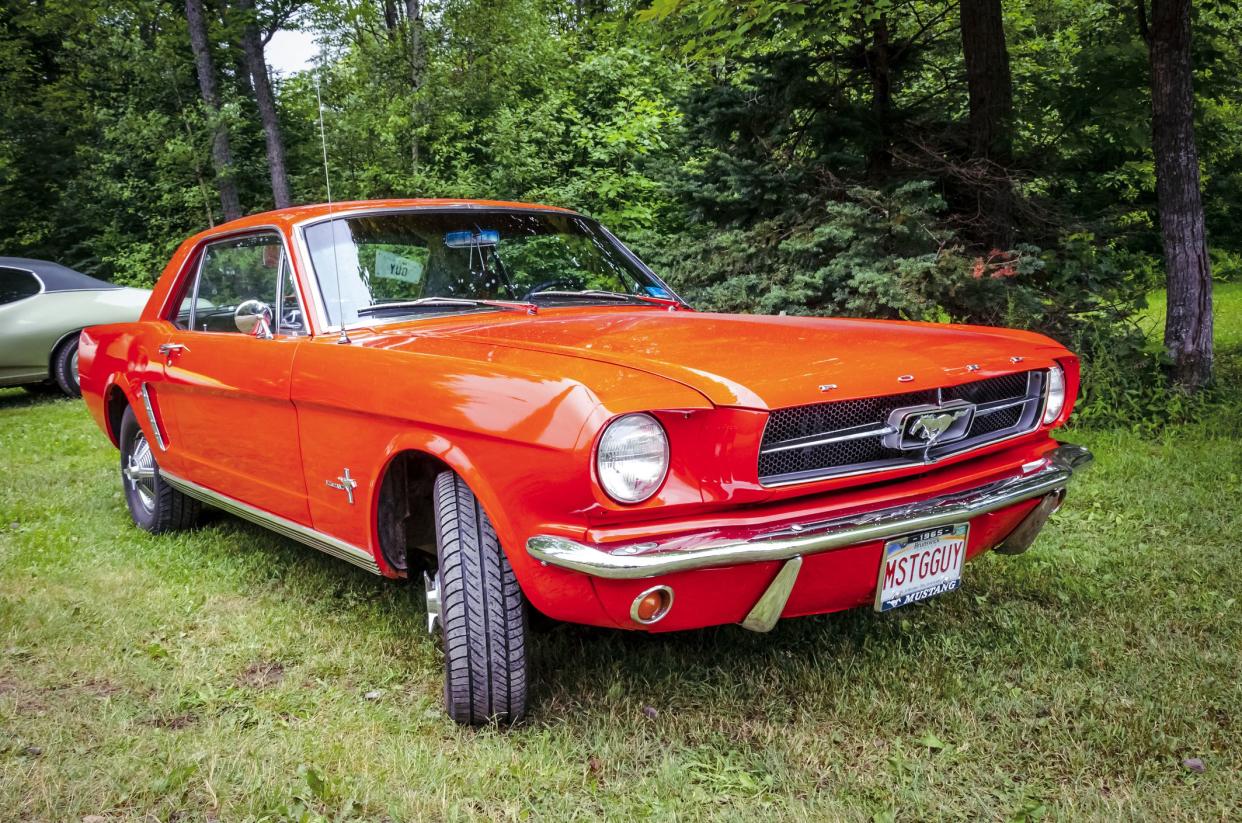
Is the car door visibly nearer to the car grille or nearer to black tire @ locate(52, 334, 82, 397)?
the car grille

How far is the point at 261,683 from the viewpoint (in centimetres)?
306

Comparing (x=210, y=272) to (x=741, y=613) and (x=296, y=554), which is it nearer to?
(x=296, y=554)

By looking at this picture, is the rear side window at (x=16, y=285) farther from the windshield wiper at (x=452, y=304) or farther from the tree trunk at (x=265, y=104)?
the windshield wiper at (x=452, y=304)

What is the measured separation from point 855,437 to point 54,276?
9943mm

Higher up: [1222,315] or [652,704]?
[652,704]

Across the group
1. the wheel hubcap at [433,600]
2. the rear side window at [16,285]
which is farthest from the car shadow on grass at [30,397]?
the wheel hubcap at [433,600]

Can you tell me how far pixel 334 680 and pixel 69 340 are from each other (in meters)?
8.32

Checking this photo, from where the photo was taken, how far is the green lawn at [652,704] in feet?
7.68

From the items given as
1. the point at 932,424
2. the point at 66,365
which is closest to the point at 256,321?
the point at 932,424

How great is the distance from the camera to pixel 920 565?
261 centimetres

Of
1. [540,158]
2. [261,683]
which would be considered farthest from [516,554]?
[540,158]

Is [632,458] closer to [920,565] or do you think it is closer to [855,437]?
[855,437]

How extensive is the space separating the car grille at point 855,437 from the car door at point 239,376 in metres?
1.76

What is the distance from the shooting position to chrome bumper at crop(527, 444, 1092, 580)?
85.5 inches
